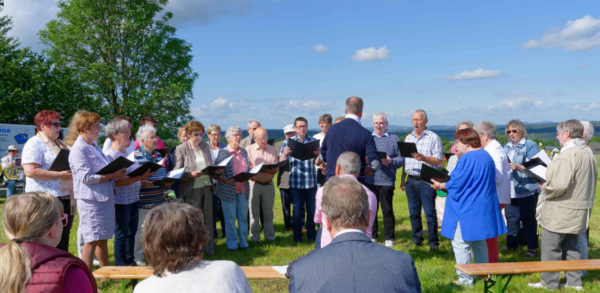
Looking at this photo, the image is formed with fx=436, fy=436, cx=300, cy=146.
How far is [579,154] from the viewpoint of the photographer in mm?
4570

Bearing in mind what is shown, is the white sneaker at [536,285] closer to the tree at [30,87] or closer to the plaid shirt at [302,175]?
the plaid shirt at [302,175]

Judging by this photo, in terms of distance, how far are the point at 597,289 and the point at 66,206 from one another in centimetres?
602

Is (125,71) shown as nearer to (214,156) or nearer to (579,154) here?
(214,156)

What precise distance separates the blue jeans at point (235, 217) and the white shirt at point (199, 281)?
4.71 metres

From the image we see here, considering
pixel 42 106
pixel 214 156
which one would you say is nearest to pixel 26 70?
pixel 42 106

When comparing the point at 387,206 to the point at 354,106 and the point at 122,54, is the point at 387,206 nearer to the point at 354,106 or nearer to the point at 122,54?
the point at 354,106

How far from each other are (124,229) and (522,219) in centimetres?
555

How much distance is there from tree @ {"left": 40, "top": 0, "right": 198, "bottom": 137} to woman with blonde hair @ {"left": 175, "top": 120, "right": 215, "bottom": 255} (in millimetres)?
23476

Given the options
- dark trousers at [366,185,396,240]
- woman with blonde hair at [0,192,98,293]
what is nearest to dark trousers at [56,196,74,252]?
woman with blonde hair at [0,192,98,293]

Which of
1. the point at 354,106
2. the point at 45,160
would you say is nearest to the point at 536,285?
the point at 354,106

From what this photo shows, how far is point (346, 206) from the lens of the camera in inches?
95.7

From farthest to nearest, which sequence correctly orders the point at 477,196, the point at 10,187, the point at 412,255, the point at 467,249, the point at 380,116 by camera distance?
the point at 10,187, the point at 380,116, the point at 412,255, the point at 467,249, the point at 477,196

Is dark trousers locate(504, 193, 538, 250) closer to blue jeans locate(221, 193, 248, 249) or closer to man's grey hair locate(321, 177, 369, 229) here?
blue jeans locate(221, 193, 248, 249)

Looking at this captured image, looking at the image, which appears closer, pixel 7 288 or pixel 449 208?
pixel 7 288
